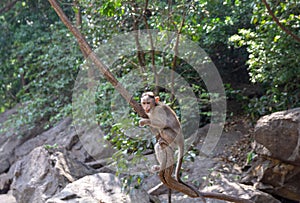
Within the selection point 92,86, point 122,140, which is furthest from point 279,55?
point 92,86

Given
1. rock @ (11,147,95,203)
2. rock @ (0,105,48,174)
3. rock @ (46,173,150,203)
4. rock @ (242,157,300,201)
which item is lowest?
rock @ (242,157,300,201)

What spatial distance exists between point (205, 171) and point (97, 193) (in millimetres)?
2565

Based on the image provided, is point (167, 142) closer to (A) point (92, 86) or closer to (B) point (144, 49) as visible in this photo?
(B) point (144, 49)

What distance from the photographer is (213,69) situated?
26.8ft

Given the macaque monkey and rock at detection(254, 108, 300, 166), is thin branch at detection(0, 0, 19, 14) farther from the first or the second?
the macaque monkey

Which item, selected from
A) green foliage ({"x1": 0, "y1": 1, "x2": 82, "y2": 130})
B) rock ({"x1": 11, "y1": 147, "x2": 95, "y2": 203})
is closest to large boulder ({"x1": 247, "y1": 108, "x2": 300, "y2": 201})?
rock ({"x1": 11, "y1": 147, "x2": 95, "y2": 203})

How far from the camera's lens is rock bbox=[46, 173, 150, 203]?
16.6 feet

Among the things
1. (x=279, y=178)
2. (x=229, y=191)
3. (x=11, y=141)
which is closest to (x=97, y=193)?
(x=229, y=191)

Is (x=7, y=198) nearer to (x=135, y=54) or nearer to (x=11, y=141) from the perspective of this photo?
(x=11, y=141)

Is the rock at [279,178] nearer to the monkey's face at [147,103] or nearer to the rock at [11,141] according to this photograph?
the monkey's face at [147,103]

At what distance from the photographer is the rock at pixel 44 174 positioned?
20.6 feet

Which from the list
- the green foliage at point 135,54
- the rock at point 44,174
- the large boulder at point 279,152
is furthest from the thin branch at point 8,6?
the large boulder at point 279,152

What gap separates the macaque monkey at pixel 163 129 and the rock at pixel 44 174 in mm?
2771

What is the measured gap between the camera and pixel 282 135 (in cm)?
551
